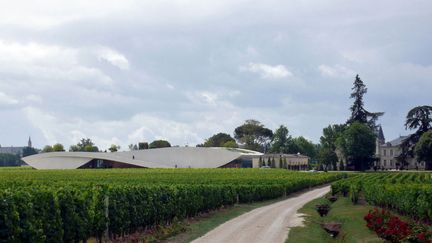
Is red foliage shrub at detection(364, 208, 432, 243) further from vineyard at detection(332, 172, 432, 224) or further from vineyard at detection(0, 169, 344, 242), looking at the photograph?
vineyard at detection(0, 169, 344, 242)

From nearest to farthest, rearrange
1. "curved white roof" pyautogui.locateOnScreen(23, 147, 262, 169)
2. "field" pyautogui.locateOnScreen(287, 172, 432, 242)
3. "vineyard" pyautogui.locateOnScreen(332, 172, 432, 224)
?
"field" pyautogui.locateOnScreen(287, 172, 432, 242), "vineyard" pyautogui.locateOnScreen(332, 172, 432, 224), "curved white roof" pyautogui.locateOnScreen(23, 147, 262, 169)

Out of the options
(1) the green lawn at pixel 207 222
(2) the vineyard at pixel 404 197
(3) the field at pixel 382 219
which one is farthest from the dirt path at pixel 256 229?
(2) the vineyard at pixel 404 197

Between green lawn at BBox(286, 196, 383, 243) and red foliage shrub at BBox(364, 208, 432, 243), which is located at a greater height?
red foliage shrub at BBox(364, 208, 432, 243)

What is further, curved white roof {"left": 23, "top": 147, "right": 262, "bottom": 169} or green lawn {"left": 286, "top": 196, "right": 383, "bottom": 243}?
curved white roof {"left": 23, "top": 147, "right": 262, "bottom": 169}

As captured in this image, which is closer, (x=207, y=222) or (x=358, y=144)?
(x=207, y=222)

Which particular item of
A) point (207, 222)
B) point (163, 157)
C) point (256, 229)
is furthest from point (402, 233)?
point (163, 157)

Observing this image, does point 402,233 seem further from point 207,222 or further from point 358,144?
point 358,144

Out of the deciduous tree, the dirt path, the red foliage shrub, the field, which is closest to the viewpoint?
the red foliage shrub

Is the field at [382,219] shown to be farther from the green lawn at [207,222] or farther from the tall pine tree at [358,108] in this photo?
the tall pine tree at [358,108]

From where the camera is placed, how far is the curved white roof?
143 meters

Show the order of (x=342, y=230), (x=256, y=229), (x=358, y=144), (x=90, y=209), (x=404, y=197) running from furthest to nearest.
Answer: (x=358, y=144) < (x=404, y=197) < (x=342, y=230) < (x=256, y=229) < (x=90, y=209)

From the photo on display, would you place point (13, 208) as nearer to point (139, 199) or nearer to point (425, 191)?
point (139, 199)

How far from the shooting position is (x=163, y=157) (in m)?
151

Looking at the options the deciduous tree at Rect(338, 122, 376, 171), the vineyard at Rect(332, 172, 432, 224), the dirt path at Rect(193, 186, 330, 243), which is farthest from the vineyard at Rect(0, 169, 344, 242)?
the deciduous tree at Rect(338, 122, 376, 171)
